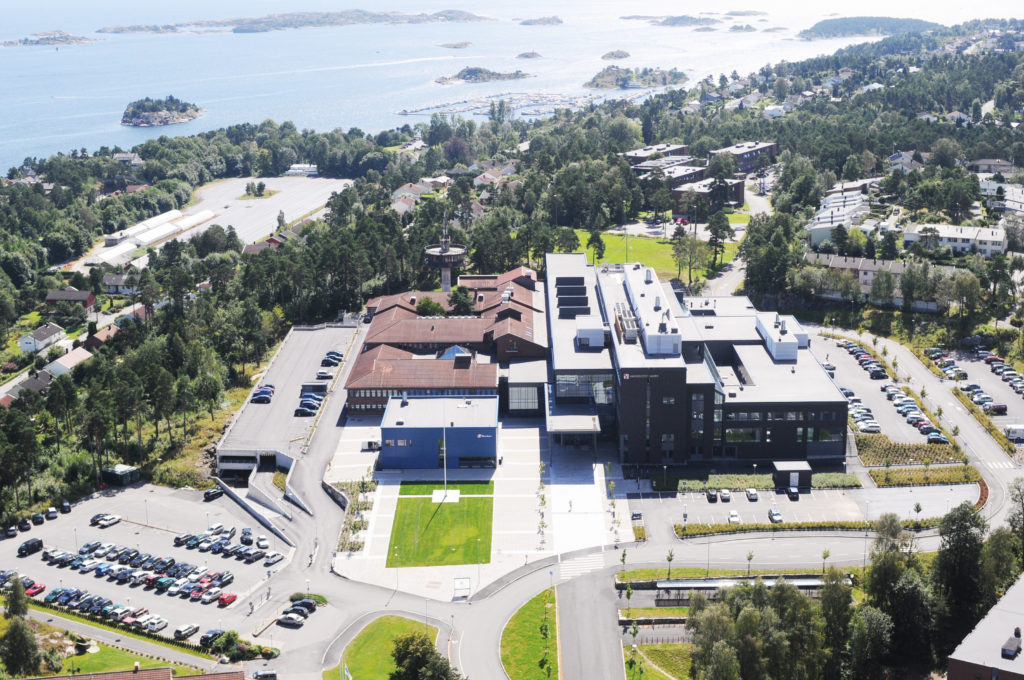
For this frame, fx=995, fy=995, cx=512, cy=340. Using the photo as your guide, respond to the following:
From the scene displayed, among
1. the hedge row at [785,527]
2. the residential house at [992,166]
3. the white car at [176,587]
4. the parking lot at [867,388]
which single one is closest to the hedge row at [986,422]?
the parking lot at [867,388]

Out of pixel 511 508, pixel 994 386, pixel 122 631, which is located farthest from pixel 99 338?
pixel 994 386

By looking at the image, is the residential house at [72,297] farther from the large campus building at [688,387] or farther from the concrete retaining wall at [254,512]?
the large campus building at [688,387]

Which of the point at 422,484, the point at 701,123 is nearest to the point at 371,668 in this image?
the point at 422,484

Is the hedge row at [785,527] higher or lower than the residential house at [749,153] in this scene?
lower

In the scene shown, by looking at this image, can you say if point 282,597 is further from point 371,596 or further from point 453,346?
point 453,346

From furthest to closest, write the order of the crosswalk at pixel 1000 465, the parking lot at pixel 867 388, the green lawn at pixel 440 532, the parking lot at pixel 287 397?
the parking lot at pixel 287 397
the parking lot at pixel 867 388
the crosswalk at pixel 1000 465
the green lawn at pixel 440 532

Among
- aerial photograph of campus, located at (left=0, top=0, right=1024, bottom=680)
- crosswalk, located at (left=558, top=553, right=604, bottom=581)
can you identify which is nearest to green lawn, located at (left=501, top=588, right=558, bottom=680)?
aerial photograph of campus, located at (left=0, top=0, right=1024, bottom=680)

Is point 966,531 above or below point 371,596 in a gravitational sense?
above
